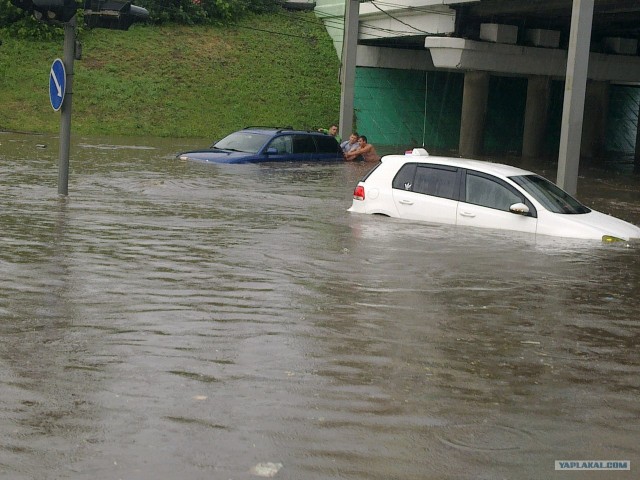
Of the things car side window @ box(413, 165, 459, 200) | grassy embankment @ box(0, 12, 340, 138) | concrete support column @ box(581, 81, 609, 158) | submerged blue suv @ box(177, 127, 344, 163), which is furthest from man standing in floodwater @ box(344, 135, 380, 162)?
concrete support column @ box(581, 81, 609, 158)

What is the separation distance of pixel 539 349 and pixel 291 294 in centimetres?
251


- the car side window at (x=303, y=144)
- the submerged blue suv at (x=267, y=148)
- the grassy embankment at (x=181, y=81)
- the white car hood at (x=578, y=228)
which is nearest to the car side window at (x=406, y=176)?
the white car hood at (x=578, y=228)

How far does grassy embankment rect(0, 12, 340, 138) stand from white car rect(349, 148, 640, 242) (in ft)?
68.5

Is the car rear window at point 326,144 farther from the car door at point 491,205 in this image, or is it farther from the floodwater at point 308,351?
the car door at point 491,205

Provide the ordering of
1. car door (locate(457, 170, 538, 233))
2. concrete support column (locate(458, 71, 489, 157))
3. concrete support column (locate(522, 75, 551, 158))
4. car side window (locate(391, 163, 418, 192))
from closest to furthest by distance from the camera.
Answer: car door (locate(457, 170, 538, 233)), car side window (locate(391, 163, 418, 192)), concrete support column (locate(458, 71, 489, 157)), concrete support column (locate(522, 75, 551, 158))

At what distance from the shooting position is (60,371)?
253 inches

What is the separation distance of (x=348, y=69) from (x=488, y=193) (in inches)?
772

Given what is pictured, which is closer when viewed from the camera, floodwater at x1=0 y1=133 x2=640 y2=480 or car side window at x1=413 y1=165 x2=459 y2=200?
floodwater at x1=0 y1=133 x2=640 y2=480

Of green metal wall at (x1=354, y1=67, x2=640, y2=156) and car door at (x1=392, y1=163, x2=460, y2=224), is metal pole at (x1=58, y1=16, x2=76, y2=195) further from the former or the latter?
green metal wall at (x1=354, y1=67, x2=640, y2=156)

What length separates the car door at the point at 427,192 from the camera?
14.4 metres

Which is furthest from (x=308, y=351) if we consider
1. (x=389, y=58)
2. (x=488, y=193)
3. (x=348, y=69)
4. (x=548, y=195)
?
(x=389, y=58)

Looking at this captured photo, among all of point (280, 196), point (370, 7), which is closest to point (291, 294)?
point (280, 196)

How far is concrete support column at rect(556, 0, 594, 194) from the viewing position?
68.5 ft

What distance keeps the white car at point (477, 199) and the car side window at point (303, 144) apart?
923 cm
